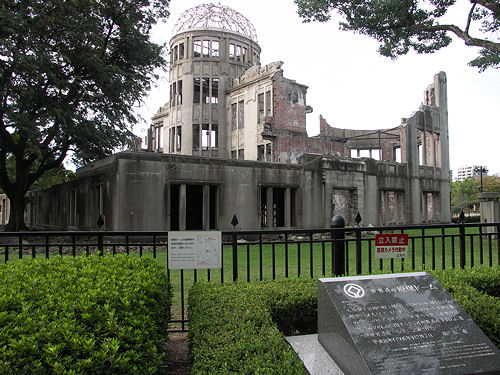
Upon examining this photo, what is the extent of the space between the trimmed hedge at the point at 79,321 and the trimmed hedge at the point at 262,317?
447 millimetres

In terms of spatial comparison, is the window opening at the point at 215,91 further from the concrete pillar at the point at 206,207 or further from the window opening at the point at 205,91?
the concrete pillar at the point at 206,207

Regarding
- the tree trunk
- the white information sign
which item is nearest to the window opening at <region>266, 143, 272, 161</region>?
the tree trunk

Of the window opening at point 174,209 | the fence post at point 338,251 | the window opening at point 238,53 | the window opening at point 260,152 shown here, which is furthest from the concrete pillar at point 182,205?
the window opening at point 238,53

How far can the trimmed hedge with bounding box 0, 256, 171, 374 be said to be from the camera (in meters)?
Result: 2.18

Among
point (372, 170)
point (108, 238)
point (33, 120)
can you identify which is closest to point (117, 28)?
point (33, 120)

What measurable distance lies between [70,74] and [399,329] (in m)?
22.9

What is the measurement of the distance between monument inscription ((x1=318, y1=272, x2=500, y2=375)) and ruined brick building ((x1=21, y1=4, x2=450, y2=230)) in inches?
530

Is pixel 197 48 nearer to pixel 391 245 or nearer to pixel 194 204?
pixel 194 204

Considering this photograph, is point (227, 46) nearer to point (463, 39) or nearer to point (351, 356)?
point (463, 39)

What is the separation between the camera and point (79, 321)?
2.66 metres

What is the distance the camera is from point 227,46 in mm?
39250

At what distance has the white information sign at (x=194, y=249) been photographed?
5.05 metres

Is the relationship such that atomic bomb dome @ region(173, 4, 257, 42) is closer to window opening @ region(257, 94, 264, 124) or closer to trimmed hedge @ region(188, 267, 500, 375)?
window opening @ region(257, 94, 264, 124)

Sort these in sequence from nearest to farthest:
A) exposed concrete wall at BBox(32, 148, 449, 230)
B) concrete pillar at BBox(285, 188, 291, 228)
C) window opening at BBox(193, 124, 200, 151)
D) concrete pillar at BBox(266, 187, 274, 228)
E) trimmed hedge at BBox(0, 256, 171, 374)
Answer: trimmed hedge at BBox(0, 256, 171, 374) < exposed concrete wall at BBox(32, 148, 449, 230) < concrete pillar at BBox(266, 187, 274, 228) < concrete pillar at BBox(285, 188, 291, 228) < window opening at BBox(193, 124, 200, 151)
